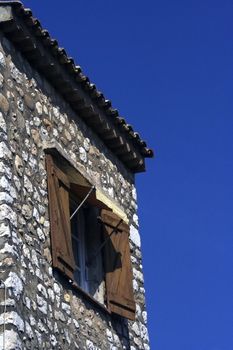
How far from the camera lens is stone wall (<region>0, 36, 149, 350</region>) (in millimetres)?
8547

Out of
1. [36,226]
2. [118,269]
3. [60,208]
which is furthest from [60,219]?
[118,269]

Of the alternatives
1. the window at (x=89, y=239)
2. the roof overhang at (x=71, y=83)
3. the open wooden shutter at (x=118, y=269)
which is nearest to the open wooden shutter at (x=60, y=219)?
the window at (x=89, y=239)

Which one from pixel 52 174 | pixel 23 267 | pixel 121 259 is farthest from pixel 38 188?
pixel 121 259

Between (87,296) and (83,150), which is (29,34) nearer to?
(83,150)

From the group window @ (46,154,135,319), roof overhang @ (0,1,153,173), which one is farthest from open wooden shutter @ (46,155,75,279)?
A: roof overhang @ (0,1,153,173)

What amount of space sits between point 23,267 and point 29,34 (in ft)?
8.37

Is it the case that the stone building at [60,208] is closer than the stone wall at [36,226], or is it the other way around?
the stone wall at [36,226]

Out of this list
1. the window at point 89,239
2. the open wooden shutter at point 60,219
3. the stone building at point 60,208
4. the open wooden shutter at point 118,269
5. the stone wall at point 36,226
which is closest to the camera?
the stone wall at point 36,226

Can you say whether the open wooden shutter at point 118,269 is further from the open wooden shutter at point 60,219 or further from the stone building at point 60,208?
the open wooden shutter at point 60,219

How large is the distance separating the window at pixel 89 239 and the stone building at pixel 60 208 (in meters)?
0.01

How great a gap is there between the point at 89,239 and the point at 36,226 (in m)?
1.47

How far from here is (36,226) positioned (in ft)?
30.3

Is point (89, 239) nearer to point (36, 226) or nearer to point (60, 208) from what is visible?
point (60, 208)

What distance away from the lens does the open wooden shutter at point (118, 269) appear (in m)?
10.3
